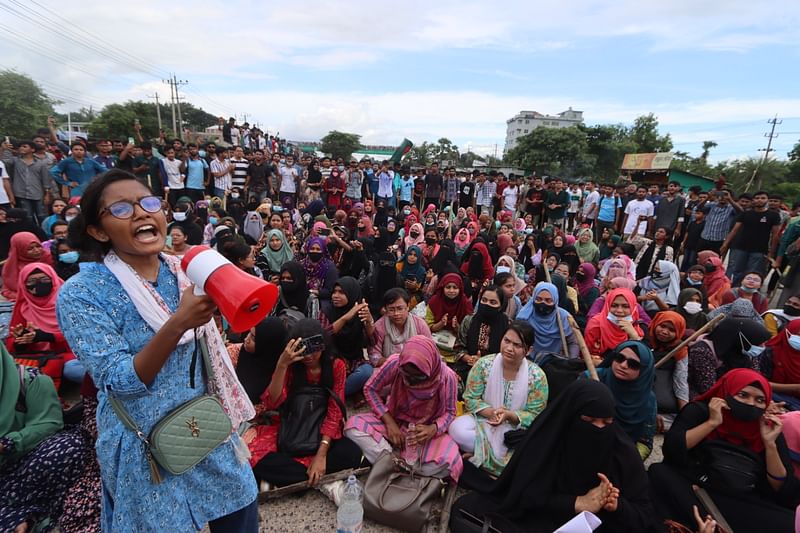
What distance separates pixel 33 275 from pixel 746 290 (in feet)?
25.0

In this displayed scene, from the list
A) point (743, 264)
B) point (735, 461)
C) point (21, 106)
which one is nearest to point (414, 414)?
point (735, 461)

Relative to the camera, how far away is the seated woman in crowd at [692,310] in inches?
175

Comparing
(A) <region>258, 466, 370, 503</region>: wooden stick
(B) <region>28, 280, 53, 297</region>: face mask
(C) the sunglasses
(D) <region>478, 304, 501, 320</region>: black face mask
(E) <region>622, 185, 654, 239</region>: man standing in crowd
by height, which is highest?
(E) <region>622, 185, 654, 239</region>: man standing in crowd

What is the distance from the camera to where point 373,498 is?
8.31 ft

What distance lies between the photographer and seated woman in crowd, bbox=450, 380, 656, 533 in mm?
2281

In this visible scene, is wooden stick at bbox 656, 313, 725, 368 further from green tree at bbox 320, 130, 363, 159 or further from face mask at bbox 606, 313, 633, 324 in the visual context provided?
green tree at bbox 320, 130, 363, 159

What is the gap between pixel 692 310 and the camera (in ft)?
14.7

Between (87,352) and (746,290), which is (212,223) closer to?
(87,352)

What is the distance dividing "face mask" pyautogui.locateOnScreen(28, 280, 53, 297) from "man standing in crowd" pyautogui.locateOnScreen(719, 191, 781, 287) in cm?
935

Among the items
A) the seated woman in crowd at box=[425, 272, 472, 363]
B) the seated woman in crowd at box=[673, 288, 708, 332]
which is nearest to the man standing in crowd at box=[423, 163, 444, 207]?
the seated woman in crowd at box=[425, 272, 472, 363]

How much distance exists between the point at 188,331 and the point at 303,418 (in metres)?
1.93

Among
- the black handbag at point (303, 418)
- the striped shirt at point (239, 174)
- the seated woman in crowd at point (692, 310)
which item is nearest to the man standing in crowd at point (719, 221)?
the seated woman in crowd at point (692, 310)

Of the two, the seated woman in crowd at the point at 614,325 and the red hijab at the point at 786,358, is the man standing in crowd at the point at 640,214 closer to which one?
the seated woman in crowd at the point at 614,325

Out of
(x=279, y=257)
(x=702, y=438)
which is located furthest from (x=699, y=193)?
(x=279, y=257)
